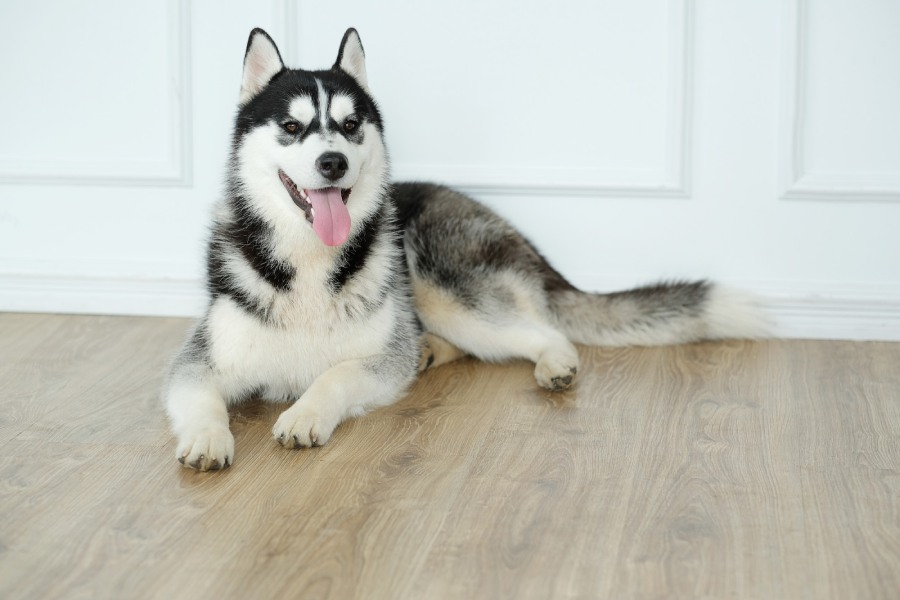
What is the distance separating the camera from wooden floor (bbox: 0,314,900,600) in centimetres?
190

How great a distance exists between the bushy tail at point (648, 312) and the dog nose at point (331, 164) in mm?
1037

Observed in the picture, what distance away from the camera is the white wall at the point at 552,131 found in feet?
11.4

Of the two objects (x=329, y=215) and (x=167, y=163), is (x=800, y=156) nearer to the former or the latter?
(x=329, y=215)

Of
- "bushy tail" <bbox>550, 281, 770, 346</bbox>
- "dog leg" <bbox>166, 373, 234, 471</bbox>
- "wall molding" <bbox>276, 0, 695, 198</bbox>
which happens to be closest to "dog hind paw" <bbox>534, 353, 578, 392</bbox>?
"bushy tail" <bbox>550, 281, 770, 346</bbox>

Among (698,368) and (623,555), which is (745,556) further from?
(698,368)

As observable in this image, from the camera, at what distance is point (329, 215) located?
8.93 ft

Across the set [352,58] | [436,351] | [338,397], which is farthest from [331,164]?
[436,351]

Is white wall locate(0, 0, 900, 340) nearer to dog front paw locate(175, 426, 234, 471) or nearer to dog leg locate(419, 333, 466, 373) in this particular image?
dog leg locate(419, 333, 466, 373)

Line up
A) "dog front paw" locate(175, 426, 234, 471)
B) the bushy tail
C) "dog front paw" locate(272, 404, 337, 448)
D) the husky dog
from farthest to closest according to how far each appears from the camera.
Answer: the bushy tail, the husky dog, "dog front paw" locate(272, 404, 337, 448), "dog front paw" locate(175, 426, 234, 471)

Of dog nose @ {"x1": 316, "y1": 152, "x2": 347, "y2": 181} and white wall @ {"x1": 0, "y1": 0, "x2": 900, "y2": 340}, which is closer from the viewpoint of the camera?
dog nose @ {"x1": 316, "y1": 152, "x2": 347, "y2": 181}

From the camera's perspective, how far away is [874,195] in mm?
3494

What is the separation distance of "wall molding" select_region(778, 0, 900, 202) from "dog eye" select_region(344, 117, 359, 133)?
1.57m

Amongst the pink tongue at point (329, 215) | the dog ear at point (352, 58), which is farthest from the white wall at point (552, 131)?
the pink tongue at point (329, 215)

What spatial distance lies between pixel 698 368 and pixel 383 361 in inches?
41.9
